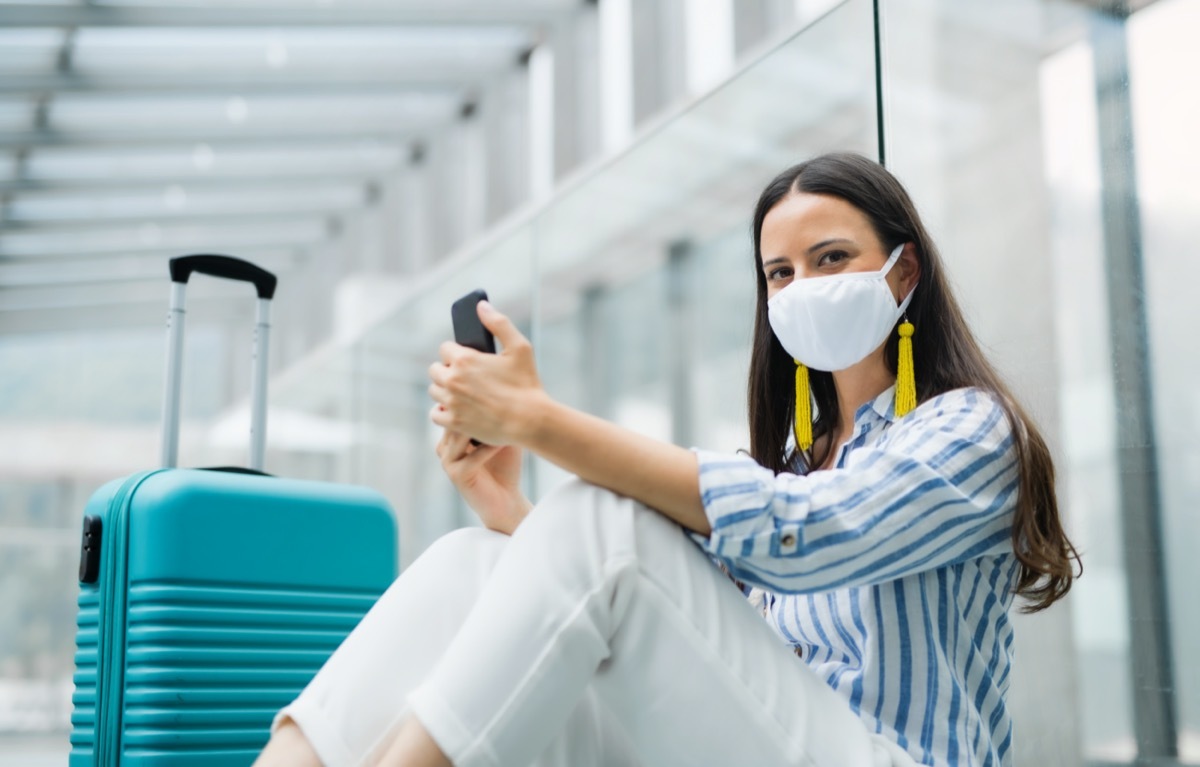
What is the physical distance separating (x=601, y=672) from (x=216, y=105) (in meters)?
5.89

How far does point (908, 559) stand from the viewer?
1139mm

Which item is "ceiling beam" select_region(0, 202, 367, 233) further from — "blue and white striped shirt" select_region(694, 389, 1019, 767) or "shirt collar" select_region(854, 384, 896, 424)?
"blue and white striped shirt" select_region(694, 389, 1019, 767)

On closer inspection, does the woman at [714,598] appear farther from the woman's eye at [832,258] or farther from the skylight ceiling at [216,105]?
the skylight ceiling at [216,105]

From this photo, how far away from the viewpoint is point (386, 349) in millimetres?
4754

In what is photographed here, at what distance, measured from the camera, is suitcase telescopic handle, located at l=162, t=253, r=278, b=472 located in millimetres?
1951

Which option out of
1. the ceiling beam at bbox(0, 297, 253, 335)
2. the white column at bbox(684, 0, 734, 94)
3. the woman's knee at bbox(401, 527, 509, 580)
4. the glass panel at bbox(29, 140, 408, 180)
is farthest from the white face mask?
the ceiling beam at bbox(0, 297, 253, 335)

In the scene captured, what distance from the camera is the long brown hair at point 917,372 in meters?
1.20

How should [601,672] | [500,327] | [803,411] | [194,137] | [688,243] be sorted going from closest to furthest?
[601,672] < [500,327] < [803,411] < [688,243] < [194,137]

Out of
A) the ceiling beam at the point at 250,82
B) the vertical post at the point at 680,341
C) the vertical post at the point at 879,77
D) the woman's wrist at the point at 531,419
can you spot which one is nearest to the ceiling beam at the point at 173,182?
the ceiling beam at the point at 250,82

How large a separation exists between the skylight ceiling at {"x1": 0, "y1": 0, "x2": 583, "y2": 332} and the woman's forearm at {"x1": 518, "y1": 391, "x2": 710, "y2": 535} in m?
4.47

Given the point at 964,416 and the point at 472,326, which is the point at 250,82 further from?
the point at 964,416

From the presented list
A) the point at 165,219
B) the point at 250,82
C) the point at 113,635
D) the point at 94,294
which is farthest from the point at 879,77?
the point at 94,294

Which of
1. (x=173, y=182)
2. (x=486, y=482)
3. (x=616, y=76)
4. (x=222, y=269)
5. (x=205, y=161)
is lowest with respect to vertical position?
(x=486, y=482)

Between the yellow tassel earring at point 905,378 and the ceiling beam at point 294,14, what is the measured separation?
422cm
